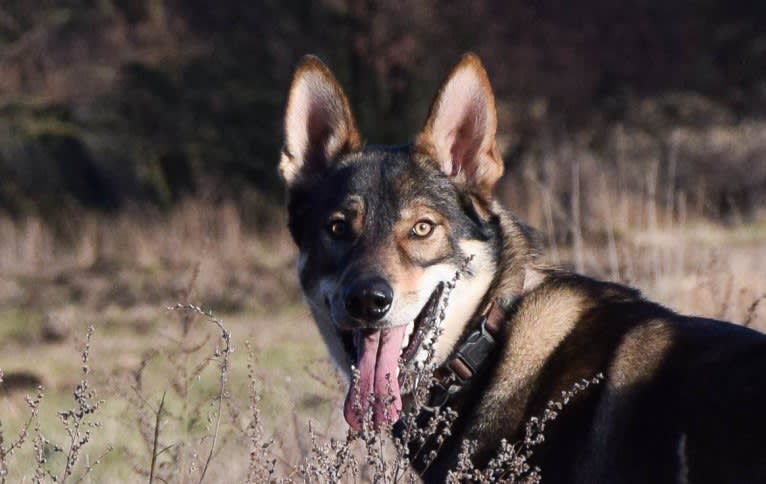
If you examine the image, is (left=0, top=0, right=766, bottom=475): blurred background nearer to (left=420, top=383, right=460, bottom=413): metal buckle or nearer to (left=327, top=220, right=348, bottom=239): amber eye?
(left=327, top=220, right=348, bottom=239): amber eye

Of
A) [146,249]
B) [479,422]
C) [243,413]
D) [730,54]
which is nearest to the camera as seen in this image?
[479,422]

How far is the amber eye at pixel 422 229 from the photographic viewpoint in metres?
4.55

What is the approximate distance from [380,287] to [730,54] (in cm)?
1770

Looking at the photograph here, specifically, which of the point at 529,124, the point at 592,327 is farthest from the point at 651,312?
the point at 529,124

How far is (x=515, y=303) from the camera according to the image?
446cm

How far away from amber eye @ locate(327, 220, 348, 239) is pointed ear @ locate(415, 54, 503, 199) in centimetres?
40

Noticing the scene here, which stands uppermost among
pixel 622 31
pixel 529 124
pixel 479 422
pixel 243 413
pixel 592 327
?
pixel 592 327

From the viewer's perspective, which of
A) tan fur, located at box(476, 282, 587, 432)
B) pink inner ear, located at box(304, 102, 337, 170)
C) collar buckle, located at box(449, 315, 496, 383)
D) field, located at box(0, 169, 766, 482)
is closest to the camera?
tan fur, located at box(476, 282, 587, 432)

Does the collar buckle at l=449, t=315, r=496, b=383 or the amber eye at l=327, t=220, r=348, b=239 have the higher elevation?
the amber eye at l=327, t=220, r=348, b=239

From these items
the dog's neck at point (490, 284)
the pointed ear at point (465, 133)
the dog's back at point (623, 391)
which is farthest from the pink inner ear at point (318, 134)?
the dog's back at point (623, 391)

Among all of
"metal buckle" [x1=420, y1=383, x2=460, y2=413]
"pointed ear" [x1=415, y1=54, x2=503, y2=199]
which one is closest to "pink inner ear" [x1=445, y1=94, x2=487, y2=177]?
"pointed ear" [x1=415, y1=54, x2=503, y2=199]

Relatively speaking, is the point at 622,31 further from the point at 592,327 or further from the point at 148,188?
the point at 592,327

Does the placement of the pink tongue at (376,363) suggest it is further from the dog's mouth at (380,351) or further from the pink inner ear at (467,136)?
the pink inner ear at (467,136)

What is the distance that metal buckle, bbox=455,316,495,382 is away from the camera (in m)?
4.31
